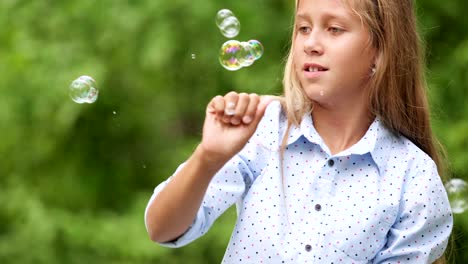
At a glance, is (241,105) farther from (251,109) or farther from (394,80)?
(394,80)

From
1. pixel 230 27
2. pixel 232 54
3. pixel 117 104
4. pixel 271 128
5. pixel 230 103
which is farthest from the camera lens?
pixel 117 104

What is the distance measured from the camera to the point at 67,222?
430cm

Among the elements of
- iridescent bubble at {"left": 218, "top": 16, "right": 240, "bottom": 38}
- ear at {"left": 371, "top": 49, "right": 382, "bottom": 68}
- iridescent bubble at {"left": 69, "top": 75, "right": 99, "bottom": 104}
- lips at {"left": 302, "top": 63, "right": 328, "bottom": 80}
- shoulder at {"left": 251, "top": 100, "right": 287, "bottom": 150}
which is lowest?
iridescent bubble at {"left": 69, "top": 75, "right": 99, "bottom": 104}

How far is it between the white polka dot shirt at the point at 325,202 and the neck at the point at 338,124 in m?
0.03

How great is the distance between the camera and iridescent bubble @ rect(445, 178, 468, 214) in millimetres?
2847

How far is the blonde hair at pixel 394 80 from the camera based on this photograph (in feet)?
7.58

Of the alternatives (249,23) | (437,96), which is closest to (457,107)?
(437,96)

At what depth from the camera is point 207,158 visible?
199cm

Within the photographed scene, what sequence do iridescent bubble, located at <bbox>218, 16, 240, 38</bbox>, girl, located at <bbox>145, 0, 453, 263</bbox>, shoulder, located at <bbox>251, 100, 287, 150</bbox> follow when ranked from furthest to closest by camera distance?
iridescent bubble, located at <bbox>218, 16, 240, 38</bbox>, shoulder, located at <bbox>251, 100, 287, 150</bbox>, girl, located at <bbox>145, 0, 453, 263</bbox>

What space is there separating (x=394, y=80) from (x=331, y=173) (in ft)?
0.92

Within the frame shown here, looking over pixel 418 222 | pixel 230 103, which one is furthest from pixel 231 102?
pixel 418 222

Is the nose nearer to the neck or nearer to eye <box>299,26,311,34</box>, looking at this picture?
eye <box>299,26,311,34</box>

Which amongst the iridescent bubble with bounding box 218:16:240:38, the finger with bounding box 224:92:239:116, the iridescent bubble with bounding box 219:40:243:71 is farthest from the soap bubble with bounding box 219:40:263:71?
the finger with bounding box 224:92:239:116

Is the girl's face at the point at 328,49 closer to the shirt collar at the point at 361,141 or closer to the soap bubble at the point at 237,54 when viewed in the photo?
the shirt collar at the point at 361,141
